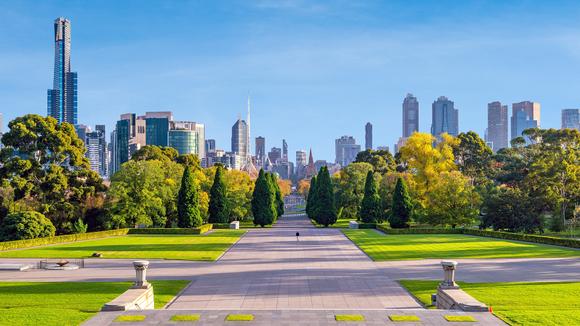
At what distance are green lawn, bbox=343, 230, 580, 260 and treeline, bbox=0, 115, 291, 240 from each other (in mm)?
27918

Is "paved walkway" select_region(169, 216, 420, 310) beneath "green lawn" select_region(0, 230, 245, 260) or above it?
above

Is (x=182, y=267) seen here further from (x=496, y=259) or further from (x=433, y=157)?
(x=433, y=157)

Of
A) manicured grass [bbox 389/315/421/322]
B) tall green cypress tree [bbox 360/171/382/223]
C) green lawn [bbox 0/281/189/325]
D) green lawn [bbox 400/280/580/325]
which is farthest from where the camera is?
tall green cypress tree [bbox 360/171/382/223]

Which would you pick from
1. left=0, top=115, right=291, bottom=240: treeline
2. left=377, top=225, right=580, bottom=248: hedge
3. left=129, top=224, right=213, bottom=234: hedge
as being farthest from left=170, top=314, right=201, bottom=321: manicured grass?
left=129, top=224, right=213, bottom=234: hedge

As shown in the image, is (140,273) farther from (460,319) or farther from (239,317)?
(460,319)

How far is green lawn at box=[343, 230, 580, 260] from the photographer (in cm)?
4422

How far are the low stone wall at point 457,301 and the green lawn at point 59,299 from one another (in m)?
11.1

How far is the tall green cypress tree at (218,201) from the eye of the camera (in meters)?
87.3

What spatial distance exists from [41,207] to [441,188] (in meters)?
45.2

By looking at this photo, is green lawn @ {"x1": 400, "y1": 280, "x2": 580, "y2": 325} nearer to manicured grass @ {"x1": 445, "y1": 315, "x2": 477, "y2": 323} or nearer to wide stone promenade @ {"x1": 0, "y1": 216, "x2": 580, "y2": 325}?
wide stone promenade @ {"x1": 0, "y1": 216, "x2": 580, "y2": 325}

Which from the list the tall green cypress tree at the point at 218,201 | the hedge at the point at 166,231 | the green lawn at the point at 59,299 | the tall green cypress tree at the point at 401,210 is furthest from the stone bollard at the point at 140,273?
the tall green cypress tree at the point at 218,201

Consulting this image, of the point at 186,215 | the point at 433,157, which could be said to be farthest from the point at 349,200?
the point at 186,215

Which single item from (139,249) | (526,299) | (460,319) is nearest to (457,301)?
(460,319)

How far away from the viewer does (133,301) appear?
2219cm
